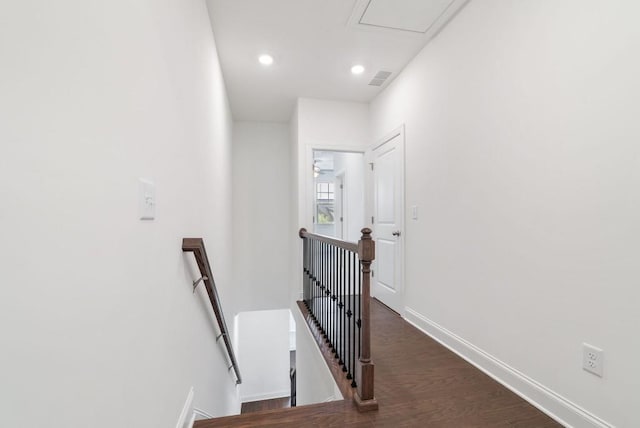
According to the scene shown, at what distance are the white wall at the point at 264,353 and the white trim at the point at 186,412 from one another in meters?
3.85

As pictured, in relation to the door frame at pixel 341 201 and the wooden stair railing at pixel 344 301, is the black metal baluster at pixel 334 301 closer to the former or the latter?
the wooden stair railing at pixel 344 301

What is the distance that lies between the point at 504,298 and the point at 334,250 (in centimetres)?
121

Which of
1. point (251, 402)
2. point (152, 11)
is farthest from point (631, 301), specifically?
point (251, 402)

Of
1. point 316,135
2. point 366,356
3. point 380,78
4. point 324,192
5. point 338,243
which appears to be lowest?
point 366,356

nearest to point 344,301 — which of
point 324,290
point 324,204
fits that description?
point 324,290

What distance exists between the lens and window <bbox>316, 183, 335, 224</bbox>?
7.75 meters

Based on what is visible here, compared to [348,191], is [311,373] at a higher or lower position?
lower

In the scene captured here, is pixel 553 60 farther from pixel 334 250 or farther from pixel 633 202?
pixel 334 250

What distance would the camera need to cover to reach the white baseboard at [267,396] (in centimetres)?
538

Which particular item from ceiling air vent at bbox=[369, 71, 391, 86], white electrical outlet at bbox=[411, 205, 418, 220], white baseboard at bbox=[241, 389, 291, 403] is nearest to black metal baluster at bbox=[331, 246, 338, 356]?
white electrical outlet at bbox=[411, 205, 418, 220]

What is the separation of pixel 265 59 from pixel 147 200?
249 centimetres

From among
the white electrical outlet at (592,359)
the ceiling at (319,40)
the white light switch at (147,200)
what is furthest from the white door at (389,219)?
the white light switch at (147,200)

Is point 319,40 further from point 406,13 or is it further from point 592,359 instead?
point 592,359

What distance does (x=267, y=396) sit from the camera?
5488 millimetres
